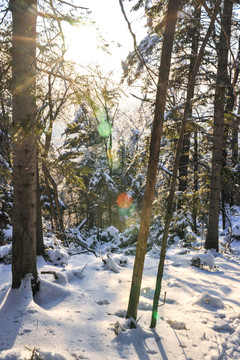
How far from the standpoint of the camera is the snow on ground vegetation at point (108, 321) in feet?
8.98

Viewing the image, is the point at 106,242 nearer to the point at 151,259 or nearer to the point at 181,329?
the point at 151,259

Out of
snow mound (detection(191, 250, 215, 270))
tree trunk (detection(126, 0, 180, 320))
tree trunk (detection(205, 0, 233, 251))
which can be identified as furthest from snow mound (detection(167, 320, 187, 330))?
tree trunk (detection(205, 0, 233, 251))

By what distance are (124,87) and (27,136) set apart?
6.52ft

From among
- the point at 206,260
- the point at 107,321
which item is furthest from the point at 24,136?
the point at 206,260

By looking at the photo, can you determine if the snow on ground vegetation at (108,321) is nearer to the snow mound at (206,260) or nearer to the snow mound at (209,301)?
the snow mound at (209,301)

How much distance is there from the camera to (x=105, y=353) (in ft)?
8.96

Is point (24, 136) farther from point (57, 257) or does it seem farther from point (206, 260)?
point (206, 260)

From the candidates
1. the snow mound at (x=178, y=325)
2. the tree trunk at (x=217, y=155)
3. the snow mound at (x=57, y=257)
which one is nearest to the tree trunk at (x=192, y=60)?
the tree trunk at (x=217, y=155)

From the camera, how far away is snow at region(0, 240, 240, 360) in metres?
2.73

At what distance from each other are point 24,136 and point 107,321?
300 centimetres

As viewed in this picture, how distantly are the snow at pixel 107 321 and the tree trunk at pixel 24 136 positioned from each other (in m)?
0.40

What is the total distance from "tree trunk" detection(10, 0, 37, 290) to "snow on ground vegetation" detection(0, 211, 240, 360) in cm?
39

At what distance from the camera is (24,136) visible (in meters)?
3.64

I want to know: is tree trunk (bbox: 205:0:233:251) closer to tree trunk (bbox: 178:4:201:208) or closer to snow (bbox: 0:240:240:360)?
tree trunk (bbox: 178:4:201:208)
